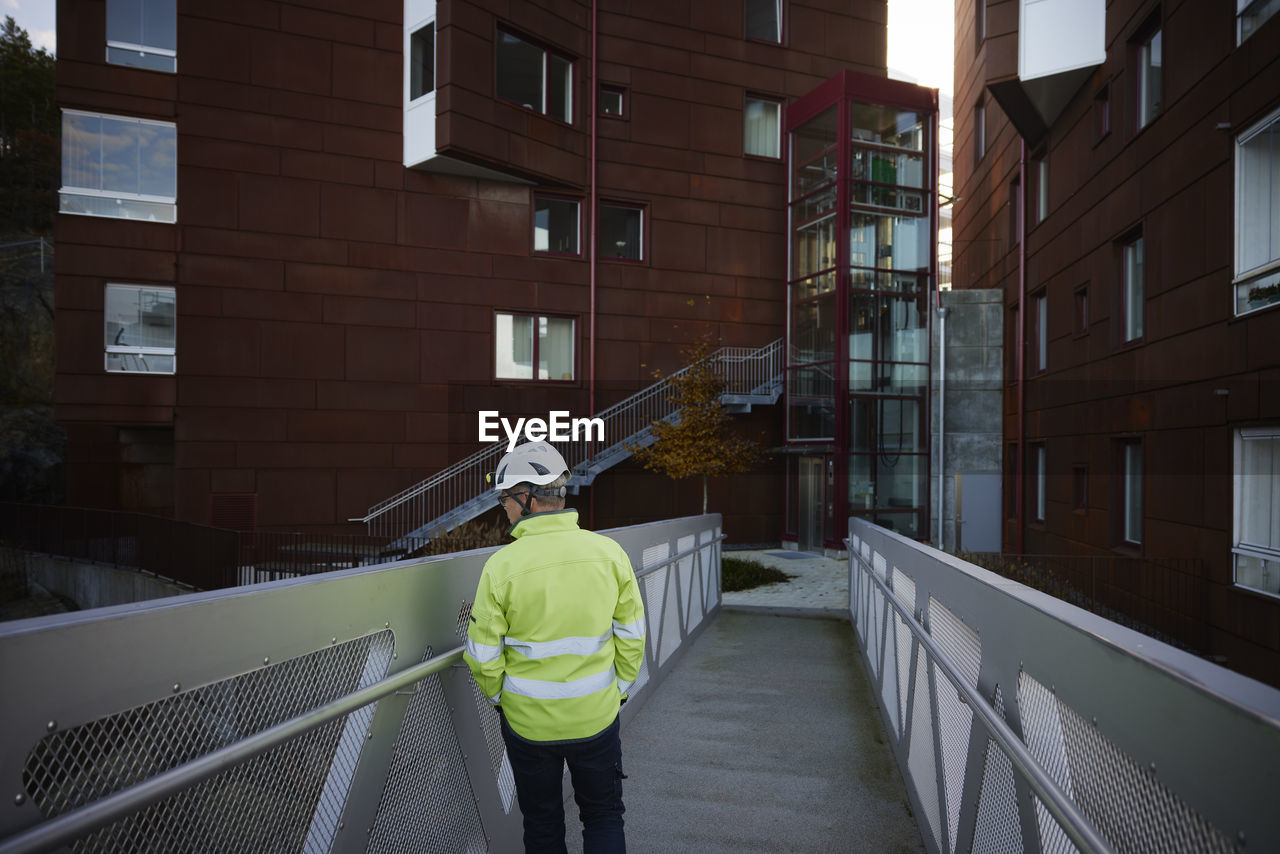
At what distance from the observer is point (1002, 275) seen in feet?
76.9

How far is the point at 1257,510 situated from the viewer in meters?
11.0

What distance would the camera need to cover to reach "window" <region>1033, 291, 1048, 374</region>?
20438 millimetres

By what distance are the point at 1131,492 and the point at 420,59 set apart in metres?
16.7

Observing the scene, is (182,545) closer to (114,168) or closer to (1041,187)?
(114,168)

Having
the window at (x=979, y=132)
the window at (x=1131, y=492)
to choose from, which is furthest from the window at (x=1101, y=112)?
the window at (x=979, y=132)

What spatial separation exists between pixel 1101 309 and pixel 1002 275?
24.3ft

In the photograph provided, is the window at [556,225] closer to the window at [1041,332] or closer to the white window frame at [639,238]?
the white window frame at [639,238]

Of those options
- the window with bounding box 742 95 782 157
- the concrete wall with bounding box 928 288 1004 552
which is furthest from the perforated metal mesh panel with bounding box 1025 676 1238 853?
the window with bounding box 742 95 782 157

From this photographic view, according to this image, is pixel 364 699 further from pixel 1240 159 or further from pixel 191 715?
pixel 1240 159

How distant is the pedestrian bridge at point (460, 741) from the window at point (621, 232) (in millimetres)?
17541

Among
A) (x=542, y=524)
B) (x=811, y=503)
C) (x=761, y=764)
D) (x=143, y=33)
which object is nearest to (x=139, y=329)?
(x=143, y=33)

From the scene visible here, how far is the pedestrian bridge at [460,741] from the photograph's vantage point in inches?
76.1

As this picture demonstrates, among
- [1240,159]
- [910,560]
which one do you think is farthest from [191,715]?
[1240,159]

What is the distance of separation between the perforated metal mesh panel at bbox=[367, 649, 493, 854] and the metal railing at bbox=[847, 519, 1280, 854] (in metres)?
2.20
